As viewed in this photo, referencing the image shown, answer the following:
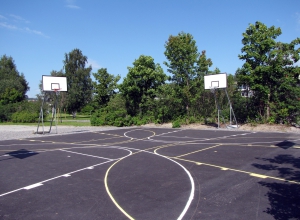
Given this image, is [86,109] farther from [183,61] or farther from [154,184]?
[154,184]

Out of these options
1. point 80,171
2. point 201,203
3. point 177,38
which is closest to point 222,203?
point 201,203

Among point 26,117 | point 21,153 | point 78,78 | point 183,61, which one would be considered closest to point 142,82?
point 183,61

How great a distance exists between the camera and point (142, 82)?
3080 cm

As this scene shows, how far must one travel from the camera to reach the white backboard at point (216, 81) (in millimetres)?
24161

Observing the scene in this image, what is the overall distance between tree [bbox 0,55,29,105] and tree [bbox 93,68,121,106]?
71.8 ft

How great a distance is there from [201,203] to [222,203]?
0.48 metres

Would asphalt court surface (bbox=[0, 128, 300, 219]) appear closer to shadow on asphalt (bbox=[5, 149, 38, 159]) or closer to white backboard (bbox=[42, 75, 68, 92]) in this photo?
shadow on asphalt (bbox=[5, 149, 38, 159])

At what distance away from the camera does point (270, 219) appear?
5414 millimetres

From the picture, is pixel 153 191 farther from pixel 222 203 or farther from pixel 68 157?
pixel 68 157

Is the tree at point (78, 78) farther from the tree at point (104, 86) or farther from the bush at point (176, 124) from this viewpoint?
the bush at point (176, 124)

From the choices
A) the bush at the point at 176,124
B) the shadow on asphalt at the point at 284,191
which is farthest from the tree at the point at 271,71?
the shadow on asphalt at the point at 284,191

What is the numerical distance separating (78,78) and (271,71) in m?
40.5

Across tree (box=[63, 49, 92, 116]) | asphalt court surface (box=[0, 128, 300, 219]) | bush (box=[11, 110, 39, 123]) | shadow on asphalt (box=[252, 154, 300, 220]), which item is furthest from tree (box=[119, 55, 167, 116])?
tree (box=[63, 49, 92, 116])

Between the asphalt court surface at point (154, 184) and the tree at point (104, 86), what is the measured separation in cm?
2474
